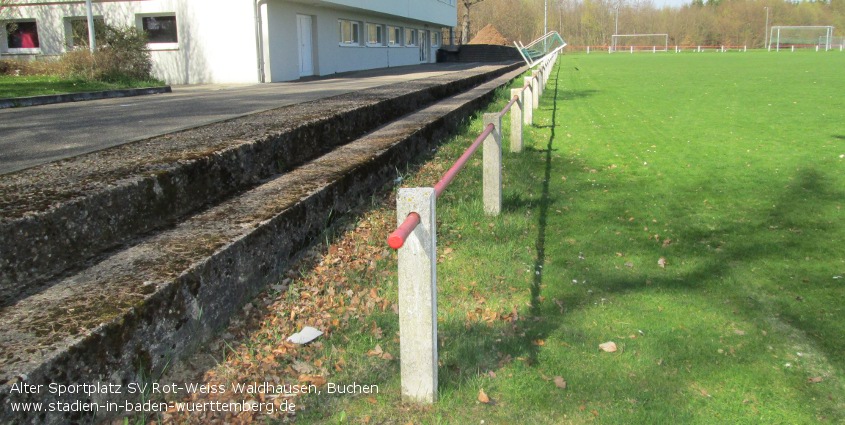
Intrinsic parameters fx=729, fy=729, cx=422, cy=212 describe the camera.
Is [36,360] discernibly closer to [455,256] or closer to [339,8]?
[455,256]

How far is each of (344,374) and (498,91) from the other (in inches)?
621

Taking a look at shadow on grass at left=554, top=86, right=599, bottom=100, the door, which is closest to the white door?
shadow on grass at left=554, top=86, right=599, bottom=100

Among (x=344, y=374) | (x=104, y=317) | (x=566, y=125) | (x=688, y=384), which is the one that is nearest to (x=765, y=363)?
(x=688, y=384)

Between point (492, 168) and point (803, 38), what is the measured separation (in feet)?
314

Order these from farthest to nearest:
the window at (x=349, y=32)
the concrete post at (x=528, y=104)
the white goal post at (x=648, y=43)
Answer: the white goal post at (x=648, y=43)
the window at (x=349, y=32)
the concrete post at (x=528, y=104)

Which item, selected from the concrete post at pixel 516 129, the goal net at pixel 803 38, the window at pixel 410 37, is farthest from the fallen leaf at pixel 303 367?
the goal net at pixel 803 38

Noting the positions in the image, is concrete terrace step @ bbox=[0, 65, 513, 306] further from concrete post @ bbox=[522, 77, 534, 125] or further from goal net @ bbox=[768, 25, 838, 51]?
goal net @ bbox=[768, 25, 838, 51]

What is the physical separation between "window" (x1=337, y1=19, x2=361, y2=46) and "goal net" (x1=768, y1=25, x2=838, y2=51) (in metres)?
71.8

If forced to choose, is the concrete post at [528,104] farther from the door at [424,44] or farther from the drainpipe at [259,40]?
the door at [424,44]

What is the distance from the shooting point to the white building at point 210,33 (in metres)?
21.3

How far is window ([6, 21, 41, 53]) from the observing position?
2356 centimetres

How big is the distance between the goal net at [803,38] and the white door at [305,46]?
76.8 m

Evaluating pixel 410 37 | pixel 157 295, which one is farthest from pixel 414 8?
pixel 157 295

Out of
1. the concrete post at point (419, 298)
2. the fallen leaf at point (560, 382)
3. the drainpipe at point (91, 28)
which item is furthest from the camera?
the drainpipe at point (91, 28)
